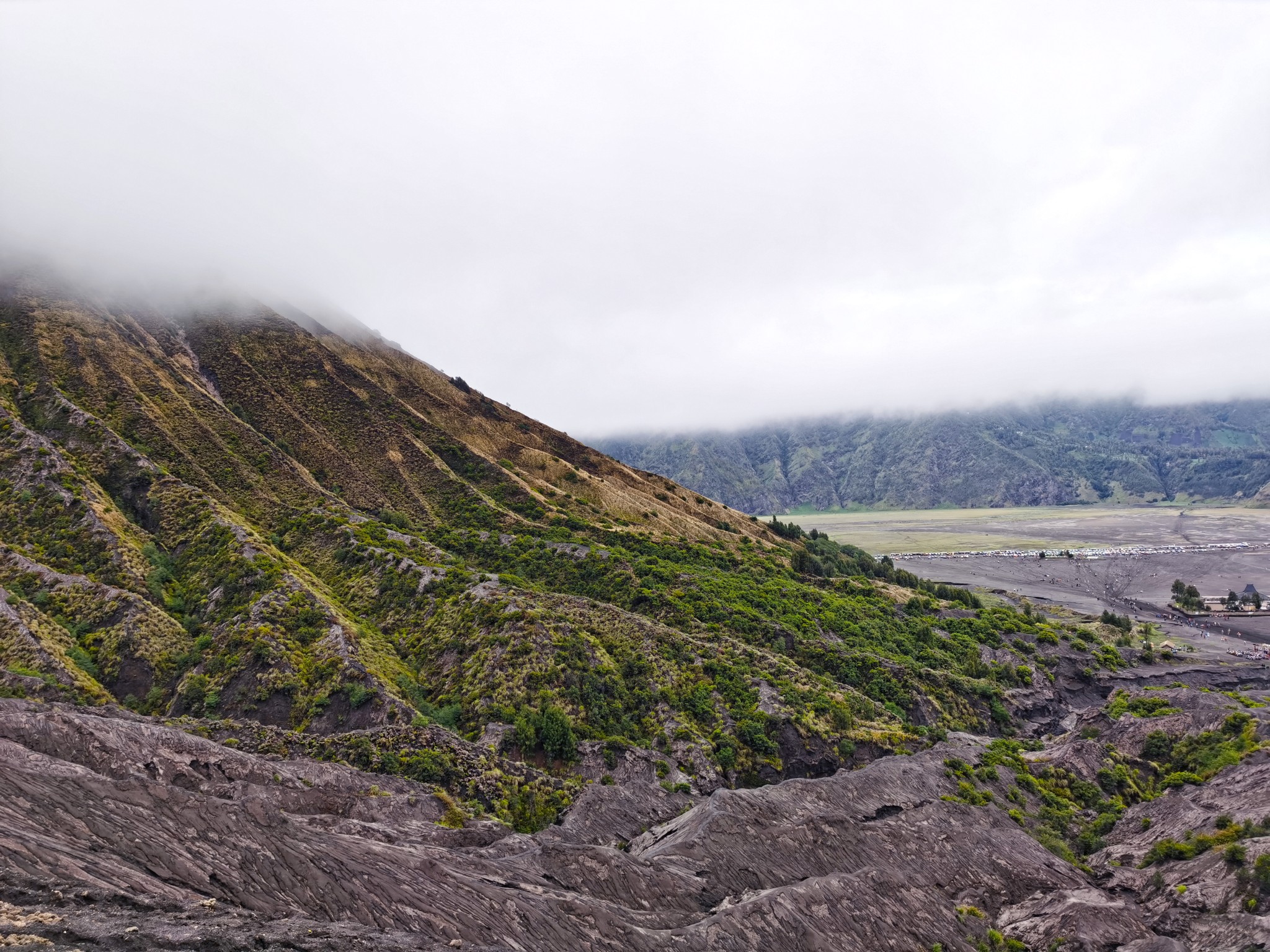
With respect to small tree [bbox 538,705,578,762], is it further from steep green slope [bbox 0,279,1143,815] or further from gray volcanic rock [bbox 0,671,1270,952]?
gray volcanic rock [bbox 0,671,1270,952]

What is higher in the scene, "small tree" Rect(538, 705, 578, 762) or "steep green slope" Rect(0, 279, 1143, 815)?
"steep green slope" Rect(0, 279, 1143, 815)

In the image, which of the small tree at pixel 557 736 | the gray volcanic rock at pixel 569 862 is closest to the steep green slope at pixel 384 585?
the small tree at pixel 557 736

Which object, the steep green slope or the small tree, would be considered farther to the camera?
the steep green slope

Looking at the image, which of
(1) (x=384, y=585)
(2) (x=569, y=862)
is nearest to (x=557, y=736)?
(2) (x=569, y=862)

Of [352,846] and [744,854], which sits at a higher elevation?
[352,846]

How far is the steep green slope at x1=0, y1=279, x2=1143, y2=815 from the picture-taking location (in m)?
42.9

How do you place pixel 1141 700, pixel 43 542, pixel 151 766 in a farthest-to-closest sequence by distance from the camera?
pixel 1141 700 < pixel 43 542 < pixel 151 766

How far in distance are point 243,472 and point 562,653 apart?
49.6 metres

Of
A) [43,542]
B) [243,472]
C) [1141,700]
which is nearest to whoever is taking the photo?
[43,542]

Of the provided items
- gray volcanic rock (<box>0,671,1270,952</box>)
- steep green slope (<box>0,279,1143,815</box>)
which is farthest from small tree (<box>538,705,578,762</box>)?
gray volcanic rock (<box>0,671,1270,952</box>)

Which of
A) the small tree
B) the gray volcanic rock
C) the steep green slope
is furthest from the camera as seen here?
the steep green slope

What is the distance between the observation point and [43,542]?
48781 mm

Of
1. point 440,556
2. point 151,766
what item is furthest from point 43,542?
point 151,766

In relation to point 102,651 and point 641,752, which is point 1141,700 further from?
point 102,651
